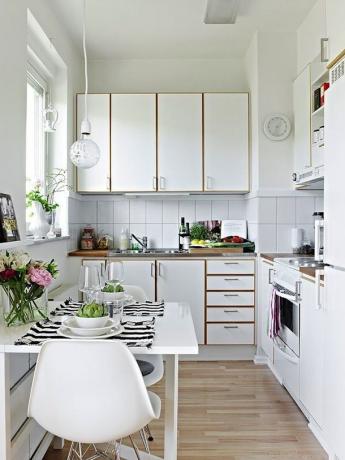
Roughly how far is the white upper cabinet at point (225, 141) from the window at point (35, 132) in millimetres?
1445

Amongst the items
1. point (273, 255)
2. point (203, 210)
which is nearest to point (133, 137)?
point (203, 210)

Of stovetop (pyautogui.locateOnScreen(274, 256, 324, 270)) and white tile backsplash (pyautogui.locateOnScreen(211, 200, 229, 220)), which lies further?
white tile backsplash (pyautogui.locateOnScreen(211, 200, 229, 220))

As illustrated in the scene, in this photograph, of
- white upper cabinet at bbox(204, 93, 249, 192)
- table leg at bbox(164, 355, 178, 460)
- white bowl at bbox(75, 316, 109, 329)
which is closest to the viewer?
white bowl at bbox(75, 316, 109, 329)

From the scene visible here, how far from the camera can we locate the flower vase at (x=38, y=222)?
317cm

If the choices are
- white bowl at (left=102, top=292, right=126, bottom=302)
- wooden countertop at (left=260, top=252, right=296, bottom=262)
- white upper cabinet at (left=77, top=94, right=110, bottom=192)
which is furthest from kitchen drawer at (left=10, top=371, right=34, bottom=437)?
white upper cabinet at (left=77, top=94, right=110, bottom=192)

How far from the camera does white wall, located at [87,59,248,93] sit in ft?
14.5

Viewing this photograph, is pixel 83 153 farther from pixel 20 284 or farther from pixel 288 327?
pixel 288 327

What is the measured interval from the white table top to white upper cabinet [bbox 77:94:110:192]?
227cm

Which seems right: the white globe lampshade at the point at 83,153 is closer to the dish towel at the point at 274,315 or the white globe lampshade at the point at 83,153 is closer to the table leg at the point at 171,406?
the table leg at the point at 171,406

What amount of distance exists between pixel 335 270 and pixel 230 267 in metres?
1.87

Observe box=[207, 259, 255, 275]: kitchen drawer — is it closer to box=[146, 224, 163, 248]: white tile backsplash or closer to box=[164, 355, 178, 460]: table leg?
box=[146, 224, 163, 248]: white tile backsplash

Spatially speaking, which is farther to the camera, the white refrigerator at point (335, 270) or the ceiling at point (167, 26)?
the ceiling at point (167, 26)

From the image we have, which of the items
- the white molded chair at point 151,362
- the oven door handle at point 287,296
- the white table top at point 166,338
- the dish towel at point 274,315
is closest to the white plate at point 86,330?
the white table top at point 166,338

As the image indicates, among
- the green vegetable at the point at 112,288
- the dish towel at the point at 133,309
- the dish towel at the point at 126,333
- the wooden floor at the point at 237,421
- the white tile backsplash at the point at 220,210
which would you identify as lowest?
the wooden floor at the point at 237,421
